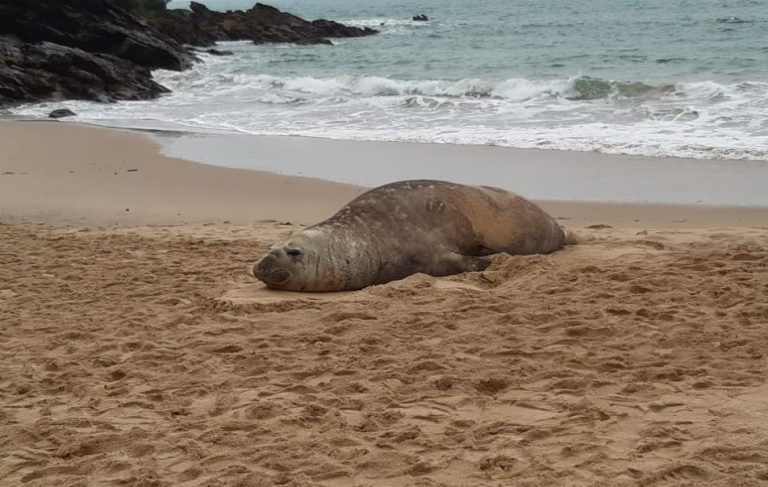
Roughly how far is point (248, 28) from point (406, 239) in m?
40.7

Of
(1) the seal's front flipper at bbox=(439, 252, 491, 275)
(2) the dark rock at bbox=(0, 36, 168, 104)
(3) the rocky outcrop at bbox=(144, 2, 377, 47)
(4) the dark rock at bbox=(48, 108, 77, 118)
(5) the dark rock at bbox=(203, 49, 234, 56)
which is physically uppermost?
(3) the rocky outcrop at bbox=(144, 2, 377, 47)

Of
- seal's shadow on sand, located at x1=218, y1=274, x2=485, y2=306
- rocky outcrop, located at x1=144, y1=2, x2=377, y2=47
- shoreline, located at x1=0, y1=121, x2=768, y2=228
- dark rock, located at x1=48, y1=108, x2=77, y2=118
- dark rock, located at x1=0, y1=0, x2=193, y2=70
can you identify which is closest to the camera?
seal's shadow on sand, located at x1=218, y1=274, x2=485, y2=306

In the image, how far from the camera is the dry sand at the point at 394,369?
134 inches

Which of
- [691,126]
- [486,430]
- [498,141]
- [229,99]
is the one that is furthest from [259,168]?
[229,99]

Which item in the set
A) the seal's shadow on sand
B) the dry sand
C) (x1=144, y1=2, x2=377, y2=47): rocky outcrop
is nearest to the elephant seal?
the seal's shadow on sand

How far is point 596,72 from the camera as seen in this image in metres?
22.0

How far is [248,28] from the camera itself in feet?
148

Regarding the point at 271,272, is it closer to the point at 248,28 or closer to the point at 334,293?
the point at 334,293

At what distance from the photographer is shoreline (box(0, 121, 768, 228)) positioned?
869 centimetres

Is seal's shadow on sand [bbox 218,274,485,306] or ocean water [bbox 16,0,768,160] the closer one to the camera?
seal's shadow on sand [bbox 218,274,485,306]

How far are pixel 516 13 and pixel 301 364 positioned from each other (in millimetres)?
52050

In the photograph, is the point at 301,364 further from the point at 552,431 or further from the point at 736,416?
the point at 736,416

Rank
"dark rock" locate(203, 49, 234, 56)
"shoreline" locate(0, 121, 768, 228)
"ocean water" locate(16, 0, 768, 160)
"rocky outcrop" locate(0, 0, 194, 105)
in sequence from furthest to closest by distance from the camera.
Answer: "dark rock" locate(203, 49, 234, 56), "rocky outcrop" locate(0, 0, 194, 105), "ocean water" locate(16, 0, 768, 160), "shoreline" locate(0, 121, 768, 228)

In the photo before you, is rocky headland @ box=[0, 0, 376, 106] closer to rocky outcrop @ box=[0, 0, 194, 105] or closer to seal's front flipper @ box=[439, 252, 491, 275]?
rocky outcrop @ box=[0, 0, 194, 105]
